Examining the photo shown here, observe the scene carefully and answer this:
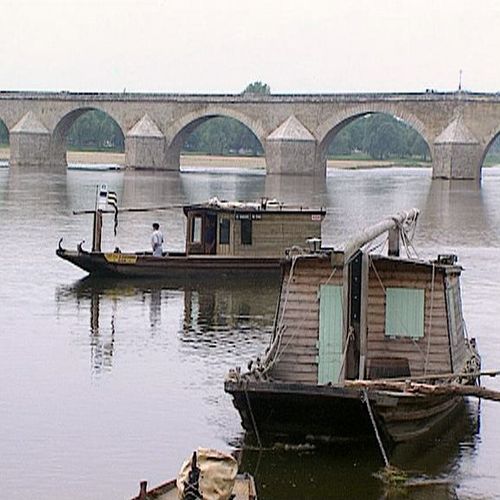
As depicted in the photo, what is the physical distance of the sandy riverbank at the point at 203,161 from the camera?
353 feet

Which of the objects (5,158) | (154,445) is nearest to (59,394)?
(154,445)

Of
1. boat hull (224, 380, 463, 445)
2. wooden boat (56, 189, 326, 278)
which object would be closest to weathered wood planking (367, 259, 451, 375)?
boat hull (224, 380, 463, 445)

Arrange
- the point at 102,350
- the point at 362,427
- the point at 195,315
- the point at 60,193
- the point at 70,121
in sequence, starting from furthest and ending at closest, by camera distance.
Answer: the point at 70,121
the point at 60,193
the point at 195,315
the point at 102,350
the point at 362,427

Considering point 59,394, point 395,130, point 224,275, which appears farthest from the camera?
point 395,130

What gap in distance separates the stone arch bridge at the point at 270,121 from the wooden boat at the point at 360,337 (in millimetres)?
59790

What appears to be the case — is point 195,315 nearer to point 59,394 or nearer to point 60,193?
point 59,394

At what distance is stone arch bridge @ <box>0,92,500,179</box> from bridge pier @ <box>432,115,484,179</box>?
6 centimetres

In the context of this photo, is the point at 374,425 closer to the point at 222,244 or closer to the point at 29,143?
the point at 222,244

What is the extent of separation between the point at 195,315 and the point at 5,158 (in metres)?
84.7

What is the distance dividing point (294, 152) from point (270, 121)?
409 centimetres

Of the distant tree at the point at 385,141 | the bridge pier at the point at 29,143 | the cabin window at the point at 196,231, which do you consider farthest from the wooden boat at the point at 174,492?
the distant tree at the point at 385,141

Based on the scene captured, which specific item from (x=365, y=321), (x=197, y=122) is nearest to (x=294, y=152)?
(x=197, y=122)

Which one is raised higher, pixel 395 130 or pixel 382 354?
pixel 395 130

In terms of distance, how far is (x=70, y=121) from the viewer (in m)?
92.3
